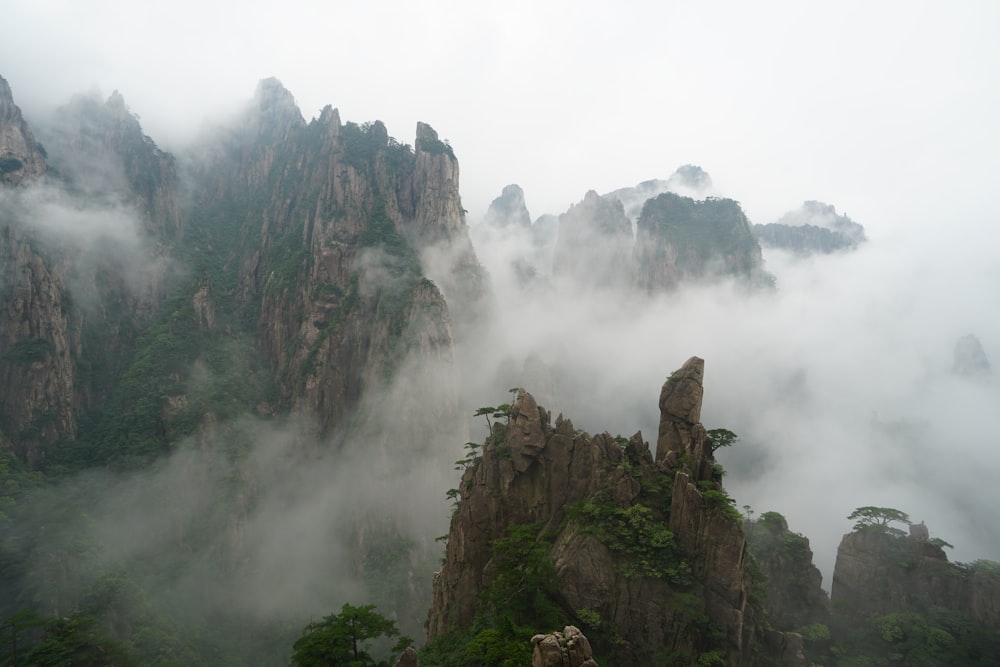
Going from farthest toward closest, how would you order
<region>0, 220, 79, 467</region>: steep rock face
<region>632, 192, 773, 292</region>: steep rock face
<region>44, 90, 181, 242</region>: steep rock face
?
<region>632, 192, 773, 292</region>: steep rock face
<region>44, 90, 181, 242</region>: steep rock face
<region>0, 220, 79, 467</region>: steep rock face

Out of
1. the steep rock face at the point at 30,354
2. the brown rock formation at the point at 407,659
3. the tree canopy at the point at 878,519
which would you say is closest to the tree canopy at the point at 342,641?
the brown rock formation at the point at 407,659

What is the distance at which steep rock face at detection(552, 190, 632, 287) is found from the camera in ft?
422

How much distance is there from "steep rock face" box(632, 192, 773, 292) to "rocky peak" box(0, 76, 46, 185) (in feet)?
377

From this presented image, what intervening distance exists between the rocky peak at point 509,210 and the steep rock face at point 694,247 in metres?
44.9

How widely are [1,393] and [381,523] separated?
53817mm

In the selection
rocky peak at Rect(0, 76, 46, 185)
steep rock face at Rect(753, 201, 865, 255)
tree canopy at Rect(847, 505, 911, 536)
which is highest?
steep rock face at Rect(753, 201, 865, 255)

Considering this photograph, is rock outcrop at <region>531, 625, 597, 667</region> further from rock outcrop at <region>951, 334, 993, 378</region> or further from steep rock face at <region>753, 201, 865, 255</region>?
steep rock face at <region>753, 201, 865, 255</region>

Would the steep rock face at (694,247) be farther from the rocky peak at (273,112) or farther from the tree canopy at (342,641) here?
the tree canopy at (342,641)

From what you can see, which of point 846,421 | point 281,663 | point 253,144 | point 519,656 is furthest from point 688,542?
point 253,144

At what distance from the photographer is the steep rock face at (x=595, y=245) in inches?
5069

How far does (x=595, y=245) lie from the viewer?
132m

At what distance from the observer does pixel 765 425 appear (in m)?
106

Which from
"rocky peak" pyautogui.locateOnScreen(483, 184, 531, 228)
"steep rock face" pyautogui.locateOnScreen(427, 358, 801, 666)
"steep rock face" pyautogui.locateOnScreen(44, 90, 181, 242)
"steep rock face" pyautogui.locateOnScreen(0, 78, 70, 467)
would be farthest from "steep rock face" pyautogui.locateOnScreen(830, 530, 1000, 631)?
"rocky peak" pyautogui.locateOnScreen(483, 184, 531, 228)

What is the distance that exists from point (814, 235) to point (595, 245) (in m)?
79.6
